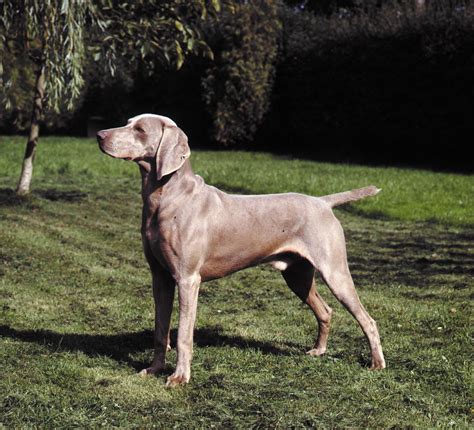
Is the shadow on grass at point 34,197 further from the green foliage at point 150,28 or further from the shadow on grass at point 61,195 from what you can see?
the green foliage at point 150,28

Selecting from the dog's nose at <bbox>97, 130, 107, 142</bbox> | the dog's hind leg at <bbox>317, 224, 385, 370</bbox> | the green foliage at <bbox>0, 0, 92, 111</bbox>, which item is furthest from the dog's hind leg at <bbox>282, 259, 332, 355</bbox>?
the green foliage at <bbox>0, 0, 92, 111</bbox>

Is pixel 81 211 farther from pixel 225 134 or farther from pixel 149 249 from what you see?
pixel 225 134

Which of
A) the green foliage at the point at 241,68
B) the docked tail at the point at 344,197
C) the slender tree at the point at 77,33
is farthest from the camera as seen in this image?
the green foliage at the point at 241,68

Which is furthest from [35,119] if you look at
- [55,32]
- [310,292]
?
[310,292]

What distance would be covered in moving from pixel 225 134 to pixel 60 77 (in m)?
12.4

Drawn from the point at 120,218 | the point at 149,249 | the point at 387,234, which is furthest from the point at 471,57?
the point at 149,249

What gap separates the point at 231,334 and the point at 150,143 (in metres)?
1.79

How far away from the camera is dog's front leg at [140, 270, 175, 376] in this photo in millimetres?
4742

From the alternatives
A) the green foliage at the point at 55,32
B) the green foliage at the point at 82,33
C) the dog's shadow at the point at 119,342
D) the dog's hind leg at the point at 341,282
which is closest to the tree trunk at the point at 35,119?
→ the green foliage at the point at 82,33

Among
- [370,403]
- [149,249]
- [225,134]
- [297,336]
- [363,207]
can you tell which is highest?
[149,249]

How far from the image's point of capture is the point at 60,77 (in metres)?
9.37

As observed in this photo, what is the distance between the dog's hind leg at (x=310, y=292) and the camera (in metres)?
5.18

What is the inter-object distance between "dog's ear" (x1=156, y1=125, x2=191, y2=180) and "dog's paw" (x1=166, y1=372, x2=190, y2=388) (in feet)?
3.62

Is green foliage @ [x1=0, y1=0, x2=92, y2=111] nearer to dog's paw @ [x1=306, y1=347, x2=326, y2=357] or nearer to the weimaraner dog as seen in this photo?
the weimaraner dog
